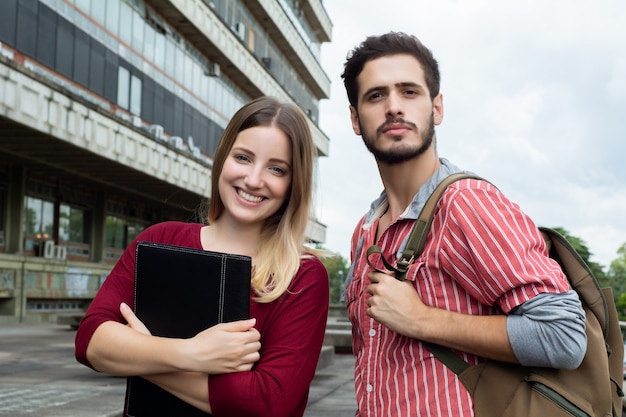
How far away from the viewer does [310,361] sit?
2.63 metres

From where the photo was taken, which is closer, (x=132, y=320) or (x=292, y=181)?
(x=132, y=320)

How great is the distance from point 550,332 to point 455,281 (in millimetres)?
364

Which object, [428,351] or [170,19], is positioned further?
[170,19]

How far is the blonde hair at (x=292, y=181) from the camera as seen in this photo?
2.77 metres

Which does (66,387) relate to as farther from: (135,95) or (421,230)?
(135,95)

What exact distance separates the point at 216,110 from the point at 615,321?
34.0 metres

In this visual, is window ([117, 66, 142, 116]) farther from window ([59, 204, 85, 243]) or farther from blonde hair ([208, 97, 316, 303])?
blonde hair ([208, 97, 316, 303])

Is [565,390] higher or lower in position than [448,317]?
lower

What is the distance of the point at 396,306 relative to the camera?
247 centimetres

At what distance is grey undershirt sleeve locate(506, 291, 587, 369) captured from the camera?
2201 millimetres

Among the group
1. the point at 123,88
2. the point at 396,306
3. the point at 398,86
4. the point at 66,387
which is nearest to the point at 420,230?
the point at 396,306

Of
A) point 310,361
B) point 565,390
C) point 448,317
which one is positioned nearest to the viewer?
point 565,390

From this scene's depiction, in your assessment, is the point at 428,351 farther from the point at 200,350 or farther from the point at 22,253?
the point at 22,253

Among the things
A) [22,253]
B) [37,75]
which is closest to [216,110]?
[22,253]
